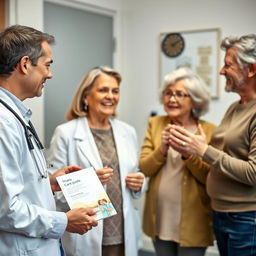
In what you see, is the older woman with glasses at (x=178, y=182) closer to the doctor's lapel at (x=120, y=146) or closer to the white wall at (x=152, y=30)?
the doctor's lapel at (x=120, y=146)

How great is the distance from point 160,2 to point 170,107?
1.51 m

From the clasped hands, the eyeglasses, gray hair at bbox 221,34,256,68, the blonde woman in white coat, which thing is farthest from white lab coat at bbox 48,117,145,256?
gray hair at bbox 221,34,256,68

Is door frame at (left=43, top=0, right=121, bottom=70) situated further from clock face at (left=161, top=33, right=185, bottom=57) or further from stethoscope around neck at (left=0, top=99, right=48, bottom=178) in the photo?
stethoscope around neck at (left=0, top=99, right=48, bottom=178)

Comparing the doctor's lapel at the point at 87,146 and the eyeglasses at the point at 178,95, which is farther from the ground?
the eyeglasses at the point at 178,95

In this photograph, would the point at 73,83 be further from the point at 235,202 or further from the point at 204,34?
the point at 235,202

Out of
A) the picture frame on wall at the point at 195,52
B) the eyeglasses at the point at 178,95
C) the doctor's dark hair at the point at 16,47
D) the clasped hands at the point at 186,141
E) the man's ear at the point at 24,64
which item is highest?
the picture frame on wall at the point at 195,52

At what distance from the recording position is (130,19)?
3.85 meters

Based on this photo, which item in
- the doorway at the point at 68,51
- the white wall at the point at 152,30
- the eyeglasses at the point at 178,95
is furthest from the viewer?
the white wall at the point at 152,30

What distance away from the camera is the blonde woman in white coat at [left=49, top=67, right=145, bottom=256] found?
2.22m

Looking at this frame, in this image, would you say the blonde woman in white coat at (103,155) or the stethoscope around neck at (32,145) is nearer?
the stethoscope around neck at (32,145)

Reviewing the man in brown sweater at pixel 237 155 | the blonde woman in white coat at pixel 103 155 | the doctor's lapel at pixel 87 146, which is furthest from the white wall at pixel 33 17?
the man in brown sweater at pixel 237 155

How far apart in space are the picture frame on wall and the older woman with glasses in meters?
0.92

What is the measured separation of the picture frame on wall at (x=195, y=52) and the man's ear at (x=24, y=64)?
223 centimetres

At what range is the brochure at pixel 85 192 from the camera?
1.76m
